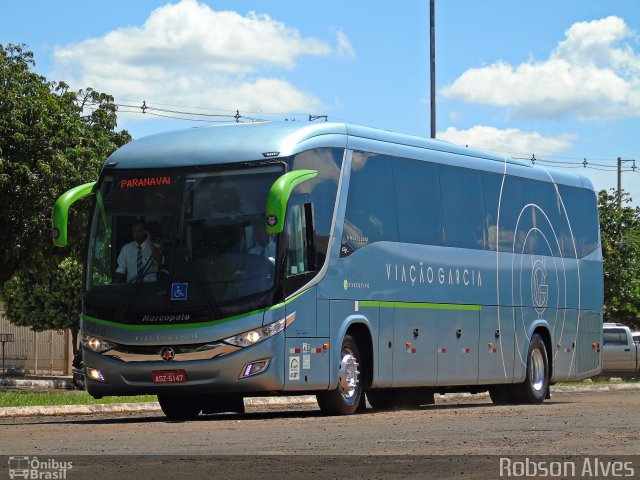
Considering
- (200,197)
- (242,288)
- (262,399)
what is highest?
(200,197)

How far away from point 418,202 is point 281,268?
4072 millimetres

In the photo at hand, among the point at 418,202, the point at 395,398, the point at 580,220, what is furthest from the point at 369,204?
the point at 580,220

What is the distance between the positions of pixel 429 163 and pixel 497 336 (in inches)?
137

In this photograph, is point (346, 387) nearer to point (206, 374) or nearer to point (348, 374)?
point (348, 374)

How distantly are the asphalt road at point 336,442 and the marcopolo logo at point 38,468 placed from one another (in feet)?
0.57

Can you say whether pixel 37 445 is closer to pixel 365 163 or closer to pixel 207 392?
pixel 207 392

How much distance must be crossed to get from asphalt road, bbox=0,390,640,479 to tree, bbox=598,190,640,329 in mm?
43816

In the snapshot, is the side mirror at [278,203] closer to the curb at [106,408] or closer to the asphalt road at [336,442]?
the asphalt road at [336,442]

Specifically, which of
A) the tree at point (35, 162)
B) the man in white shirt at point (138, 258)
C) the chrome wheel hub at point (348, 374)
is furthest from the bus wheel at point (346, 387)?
the tree at point (35, 162)

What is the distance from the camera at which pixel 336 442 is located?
514 inches

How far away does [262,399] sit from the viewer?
25125mm

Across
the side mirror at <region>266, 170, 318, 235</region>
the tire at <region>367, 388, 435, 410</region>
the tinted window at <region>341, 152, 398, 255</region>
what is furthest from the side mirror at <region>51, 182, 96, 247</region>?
the tire at <region>367, 388, 435, 410</region>

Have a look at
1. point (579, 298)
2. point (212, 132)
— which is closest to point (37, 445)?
point (212, 132)

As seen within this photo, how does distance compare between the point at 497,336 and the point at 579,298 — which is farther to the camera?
the point at 579,298
